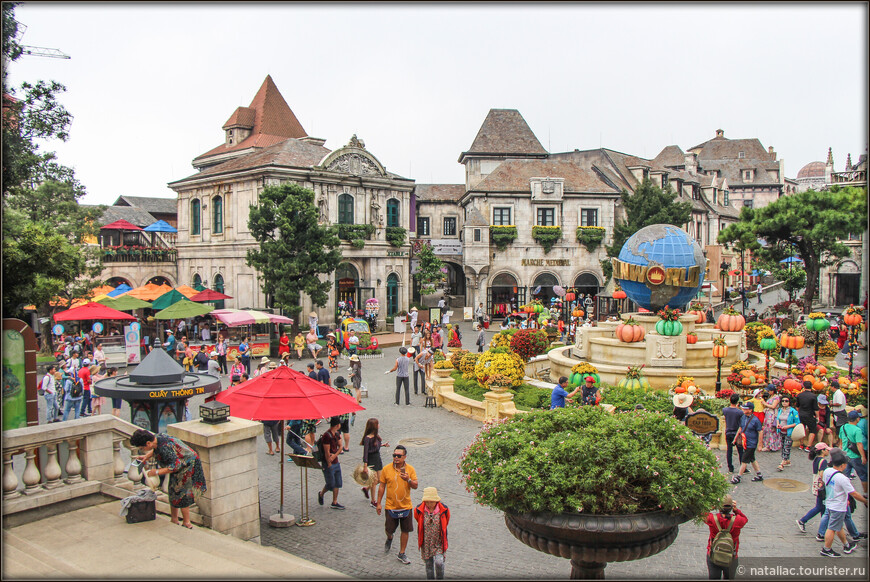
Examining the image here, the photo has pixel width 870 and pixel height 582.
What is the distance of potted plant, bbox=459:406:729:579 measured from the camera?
6430 millimetres

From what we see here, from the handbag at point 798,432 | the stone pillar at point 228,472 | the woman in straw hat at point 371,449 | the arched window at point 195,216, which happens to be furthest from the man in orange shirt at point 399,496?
the arched window at point 195,216

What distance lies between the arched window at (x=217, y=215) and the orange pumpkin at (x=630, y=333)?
1094 inches

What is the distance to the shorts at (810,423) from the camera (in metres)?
13.8

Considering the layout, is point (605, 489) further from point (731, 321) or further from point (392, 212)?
point (392, 212)

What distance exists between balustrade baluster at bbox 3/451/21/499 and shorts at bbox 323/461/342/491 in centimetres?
440

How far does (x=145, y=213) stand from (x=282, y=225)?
1123 inches

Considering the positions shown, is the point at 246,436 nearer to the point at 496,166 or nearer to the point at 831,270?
the point at 496,166

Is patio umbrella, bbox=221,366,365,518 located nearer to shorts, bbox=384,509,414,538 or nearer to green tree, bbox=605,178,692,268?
shorts, bbox=384,509,414,538

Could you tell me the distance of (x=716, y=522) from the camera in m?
8.02

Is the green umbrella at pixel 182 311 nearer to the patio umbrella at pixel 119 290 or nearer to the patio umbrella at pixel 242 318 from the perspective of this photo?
the patio umbrella at pixel 242 318

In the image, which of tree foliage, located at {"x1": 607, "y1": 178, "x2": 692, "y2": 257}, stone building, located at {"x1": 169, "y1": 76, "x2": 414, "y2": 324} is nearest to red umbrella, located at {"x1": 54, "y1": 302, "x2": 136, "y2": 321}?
stone building, located at {"x1": 169, "y1": 76, "x2": 414, "y2": 324}

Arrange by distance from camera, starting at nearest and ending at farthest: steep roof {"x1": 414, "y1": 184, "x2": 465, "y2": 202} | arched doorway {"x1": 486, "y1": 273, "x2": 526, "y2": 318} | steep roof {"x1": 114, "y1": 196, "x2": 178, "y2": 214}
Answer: arched doorway {"x1": 486, "y1": 273, "x2": 526, "y2": 318}, steep roof {"x1": 414, "y1": 184, "x2": 465, "y2": 202}, steep roof {"x1": 114, "y1": 196, "x2": 178, "y2": 214}

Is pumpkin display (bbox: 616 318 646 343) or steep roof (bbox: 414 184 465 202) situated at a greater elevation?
steep roof (bbox: 414 184 465 202)

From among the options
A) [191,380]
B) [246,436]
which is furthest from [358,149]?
[246,436]
